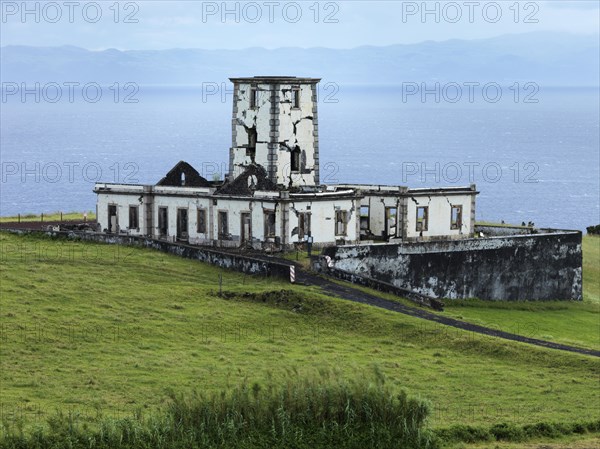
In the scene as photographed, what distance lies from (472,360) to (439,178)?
130637 millimetres

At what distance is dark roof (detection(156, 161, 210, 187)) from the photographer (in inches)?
2689

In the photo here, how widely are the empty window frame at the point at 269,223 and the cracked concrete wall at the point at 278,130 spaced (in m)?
4.62

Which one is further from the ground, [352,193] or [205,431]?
[352,193]

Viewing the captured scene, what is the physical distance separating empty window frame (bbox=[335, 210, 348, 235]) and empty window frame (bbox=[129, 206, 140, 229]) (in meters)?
10.3

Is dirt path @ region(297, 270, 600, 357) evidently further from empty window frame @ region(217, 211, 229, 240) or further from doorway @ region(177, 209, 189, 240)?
doorway @ region(177, 209, 189, 240)

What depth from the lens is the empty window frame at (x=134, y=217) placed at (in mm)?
68562

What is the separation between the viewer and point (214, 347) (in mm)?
48750

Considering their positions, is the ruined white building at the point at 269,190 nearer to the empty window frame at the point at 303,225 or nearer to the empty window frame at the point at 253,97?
the empty window frame at the point at 253,97

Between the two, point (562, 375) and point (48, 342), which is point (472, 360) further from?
point (48, 342)

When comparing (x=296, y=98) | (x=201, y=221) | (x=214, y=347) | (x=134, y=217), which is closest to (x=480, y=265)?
(x=296, y=98)

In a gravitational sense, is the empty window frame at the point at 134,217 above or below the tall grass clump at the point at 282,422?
above

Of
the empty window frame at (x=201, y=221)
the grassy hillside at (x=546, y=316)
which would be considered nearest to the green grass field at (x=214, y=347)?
the grassy hillside at (x=546, y=316)

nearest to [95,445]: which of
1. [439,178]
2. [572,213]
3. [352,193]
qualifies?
[352,193]

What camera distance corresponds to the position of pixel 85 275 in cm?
5788
